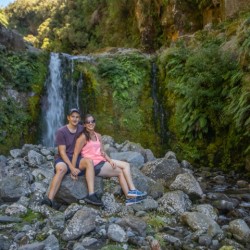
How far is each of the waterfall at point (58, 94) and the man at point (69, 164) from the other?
5211 millimetres

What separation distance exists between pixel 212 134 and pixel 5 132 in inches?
234

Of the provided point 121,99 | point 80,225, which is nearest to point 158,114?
point 121,99

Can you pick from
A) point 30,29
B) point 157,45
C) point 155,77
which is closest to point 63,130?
point 155,77

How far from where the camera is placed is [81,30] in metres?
27.6

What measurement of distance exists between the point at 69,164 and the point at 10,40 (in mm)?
8065

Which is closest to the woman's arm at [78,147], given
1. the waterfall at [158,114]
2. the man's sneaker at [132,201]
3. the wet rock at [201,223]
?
the man's sneaker at [132,201]

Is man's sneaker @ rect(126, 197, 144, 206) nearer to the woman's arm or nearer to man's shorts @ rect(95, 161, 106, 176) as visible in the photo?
man's shorts @ rect(95, 161, 106, 176)

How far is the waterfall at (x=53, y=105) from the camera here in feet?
37.1

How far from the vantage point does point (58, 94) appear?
12.0 m

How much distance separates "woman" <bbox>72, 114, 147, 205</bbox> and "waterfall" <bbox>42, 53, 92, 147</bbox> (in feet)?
17.4

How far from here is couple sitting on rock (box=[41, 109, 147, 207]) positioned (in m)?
5.72

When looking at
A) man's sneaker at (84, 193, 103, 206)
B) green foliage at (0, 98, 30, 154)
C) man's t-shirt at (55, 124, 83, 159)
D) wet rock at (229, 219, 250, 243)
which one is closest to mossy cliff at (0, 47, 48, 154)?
green foliage at (0, 98, 30, 154)

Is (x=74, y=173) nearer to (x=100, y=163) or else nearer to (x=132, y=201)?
(x=100, y=163)

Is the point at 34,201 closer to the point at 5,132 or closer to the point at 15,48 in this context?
the point at 5,132
